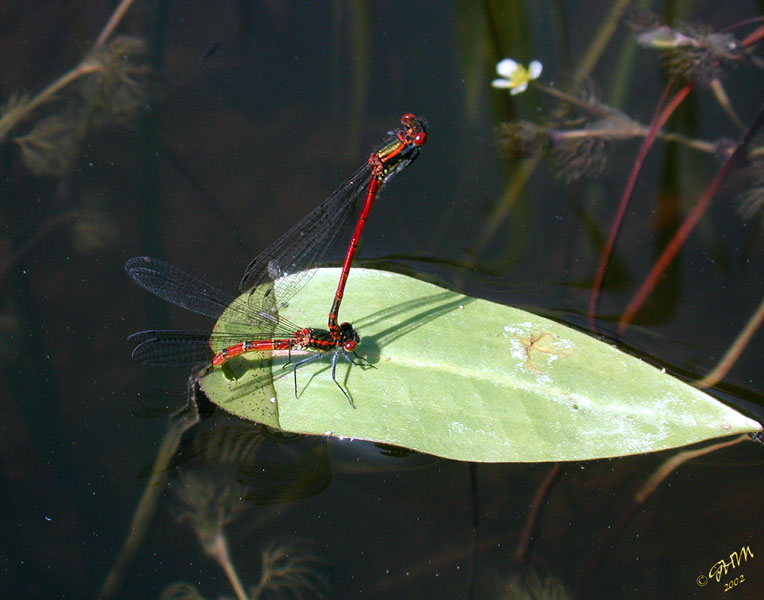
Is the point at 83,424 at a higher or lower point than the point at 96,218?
lower

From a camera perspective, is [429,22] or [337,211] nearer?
[337,211]

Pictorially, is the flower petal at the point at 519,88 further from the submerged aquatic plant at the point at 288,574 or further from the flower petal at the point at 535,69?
the submerged aquatic plant at the point at 288,574

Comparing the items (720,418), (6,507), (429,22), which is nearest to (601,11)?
(429,22)

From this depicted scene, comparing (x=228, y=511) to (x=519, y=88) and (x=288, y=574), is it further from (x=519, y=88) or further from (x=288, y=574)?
(x=519, y=88)

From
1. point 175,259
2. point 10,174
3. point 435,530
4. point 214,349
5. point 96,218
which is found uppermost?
point 10,174

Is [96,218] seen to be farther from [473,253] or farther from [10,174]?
[473,253]

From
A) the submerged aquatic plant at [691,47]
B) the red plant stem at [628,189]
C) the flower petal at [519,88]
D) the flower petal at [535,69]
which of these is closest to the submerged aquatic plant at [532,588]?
the red plant stem at [628,189]

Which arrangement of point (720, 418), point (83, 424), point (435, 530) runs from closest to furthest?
point (720, 418) < point (435, 530) < point (83, 424)
